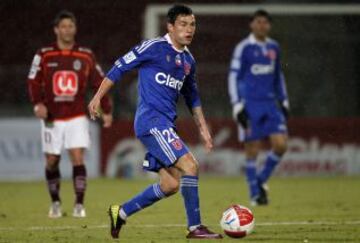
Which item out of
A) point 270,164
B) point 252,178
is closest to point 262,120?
point 270,164

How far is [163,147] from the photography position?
9.72m

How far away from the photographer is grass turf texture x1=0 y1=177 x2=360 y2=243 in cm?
1023

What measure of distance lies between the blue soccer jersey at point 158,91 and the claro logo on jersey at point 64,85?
2.98 meters

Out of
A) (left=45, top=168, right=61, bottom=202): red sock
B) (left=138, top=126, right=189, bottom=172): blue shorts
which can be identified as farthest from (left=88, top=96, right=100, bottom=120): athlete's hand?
(left=45, top=168, right=61, bottom=202): red sock

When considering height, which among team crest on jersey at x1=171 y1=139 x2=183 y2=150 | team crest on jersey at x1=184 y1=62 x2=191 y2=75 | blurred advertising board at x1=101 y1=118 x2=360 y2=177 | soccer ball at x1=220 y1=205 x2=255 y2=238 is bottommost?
blurred advertising board at x1=101 y1=118 x2=360 y2=177

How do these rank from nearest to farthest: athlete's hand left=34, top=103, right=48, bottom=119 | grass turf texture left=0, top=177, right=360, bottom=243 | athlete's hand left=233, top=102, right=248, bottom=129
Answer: grass turf texture left=0, top=177, right=360, bottom=243 < athlete's hand left=34, top=103, right=48, bottom=119 < athlete's hand left=233, top=102, right=248, bottom=129

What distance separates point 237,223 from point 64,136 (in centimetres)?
376

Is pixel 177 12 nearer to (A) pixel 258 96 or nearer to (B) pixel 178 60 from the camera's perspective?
(B) pixel 178 60

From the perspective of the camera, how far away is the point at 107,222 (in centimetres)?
1182

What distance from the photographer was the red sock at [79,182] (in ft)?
41.7

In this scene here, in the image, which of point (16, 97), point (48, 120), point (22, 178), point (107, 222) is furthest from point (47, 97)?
point (16, 97)

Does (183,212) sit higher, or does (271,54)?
(271,54)

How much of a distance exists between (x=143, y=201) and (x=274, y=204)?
4.90 m

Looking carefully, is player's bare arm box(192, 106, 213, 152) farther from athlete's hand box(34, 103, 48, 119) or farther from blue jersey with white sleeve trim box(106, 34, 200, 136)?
athlete's hand box(34, 103, 48, 119)
